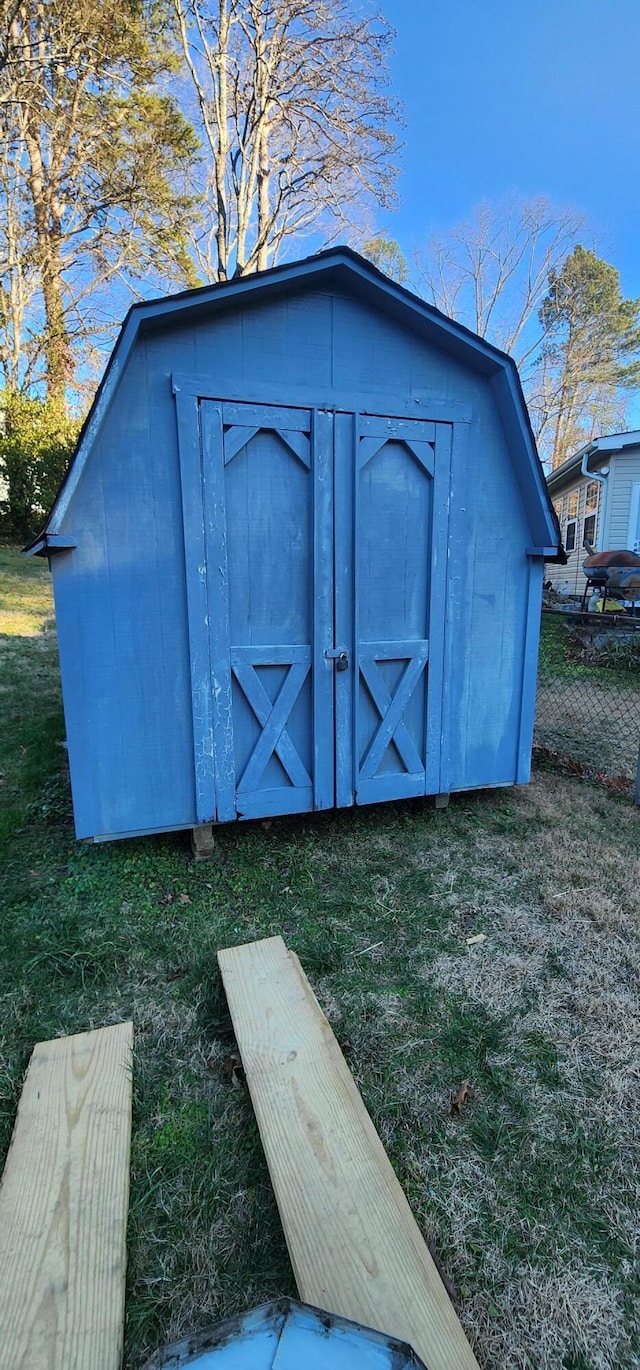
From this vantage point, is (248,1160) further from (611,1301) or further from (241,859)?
(241,859)

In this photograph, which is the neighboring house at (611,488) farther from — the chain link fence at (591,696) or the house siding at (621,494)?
the chain link fence at (591,696)

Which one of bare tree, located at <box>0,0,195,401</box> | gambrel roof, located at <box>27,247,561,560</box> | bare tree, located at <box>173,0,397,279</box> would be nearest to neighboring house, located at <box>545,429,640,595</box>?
gambrel roof, located at <box>27,247,561,560</box>

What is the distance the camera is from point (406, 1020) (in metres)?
1.86

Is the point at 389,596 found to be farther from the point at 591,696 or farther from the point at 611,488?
the point at 611,488

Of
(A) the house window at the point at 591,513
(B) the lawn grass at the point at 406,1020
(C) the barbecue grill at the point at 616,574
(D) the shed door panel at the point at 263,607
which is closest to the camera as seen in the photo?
(B) the lawn grass at the point at 406,1020

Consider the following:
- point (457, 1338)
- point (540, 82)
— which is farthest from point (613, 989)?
point (540, 82)

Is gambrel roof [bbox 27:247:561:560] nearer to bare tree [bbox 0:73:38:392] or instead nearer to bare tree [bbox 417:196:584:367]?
bare tree [bbox 0:73:38:392]

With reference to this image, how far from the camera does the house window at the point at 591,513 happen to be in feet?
40.8

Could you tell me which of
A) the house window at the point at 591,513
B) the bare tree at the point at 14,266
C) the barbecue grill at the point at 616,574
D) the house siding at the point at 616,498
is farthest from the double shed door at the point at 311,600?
the bare tree at the point at 14,266

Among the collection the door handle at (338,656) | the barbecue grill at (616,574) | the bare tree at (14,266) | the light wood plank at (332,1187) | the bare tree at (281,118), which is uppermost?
the bare tree at (281,118)

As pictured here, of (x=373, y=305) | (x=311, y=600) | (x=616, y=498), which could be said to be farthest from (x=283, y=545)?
(x=616, y=498)

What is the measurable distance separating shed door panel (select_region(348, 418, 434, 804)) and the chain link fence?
48.1 inches

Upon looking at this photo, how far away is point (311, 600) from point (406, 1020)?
6.00 ft

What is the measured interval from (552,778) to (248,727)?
2.46 metres
